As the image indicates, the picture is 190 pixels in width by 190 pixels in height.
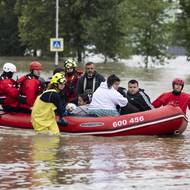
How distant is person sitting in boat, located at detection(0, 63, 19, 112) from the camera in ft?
53.2

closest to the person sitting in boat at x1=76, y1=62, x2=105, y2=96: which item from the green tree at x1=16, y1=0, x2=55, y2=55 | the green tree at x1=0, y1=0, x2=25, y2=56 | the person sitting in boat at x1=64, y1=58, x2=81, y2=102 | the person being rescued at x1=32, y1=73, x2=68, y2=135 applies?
the person sitting in boat at x1=64, y1=58, x2=81, y2=102

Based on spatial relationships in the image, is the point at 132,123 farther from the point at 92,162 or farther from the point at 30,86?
the point at 92,162

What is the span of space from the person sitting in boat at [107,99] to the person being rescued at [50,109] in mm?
776

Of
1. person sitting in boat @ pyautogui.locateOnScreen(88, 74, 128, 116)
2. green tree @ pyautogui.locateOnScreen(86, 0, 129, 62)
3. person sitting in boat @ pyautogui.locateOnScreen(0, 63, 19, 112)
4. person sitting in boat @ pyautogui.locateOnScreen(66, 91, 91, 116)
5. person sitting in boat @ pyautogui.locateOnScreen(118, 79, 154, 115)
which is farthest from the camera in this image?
green tree @ pyautogui.locateOnScreen(86, 0, 129, 62)

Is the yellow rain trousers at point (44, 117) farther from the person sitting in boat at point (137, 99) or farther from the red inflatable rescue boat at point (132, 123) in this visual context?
A: the person sitting in boat at point (137, 99)

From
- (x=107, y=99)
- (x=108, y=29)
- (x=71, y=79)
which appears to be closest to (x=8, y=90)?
(x=71, y=79)

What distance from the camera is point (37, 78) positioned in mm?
16281

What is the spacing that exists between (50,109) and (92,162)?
3.56m

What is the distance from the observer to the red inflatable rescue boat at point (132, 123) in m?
15.3

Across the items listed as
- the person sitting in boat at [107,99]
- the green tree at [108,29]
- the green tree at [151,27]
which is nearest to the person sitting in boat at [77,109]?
the person sitting in boat at [107,99]

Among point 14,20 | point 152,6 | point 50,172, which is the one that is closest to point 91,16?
point 152,6

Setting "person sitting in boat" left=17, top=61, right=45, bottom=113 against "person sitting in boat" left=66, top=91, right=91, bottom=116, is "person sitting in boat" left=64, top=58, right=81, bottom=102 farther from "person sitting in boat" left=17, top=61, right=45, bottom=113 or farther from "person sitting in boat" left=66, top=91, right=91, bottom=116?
"person sitting in boat" left=17, top=61, right=45, bottom=113

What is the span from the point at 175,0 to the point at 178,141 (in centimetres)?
4387

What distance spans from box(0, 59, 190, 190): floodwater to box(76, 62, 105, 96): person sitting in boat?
1.78 metres
